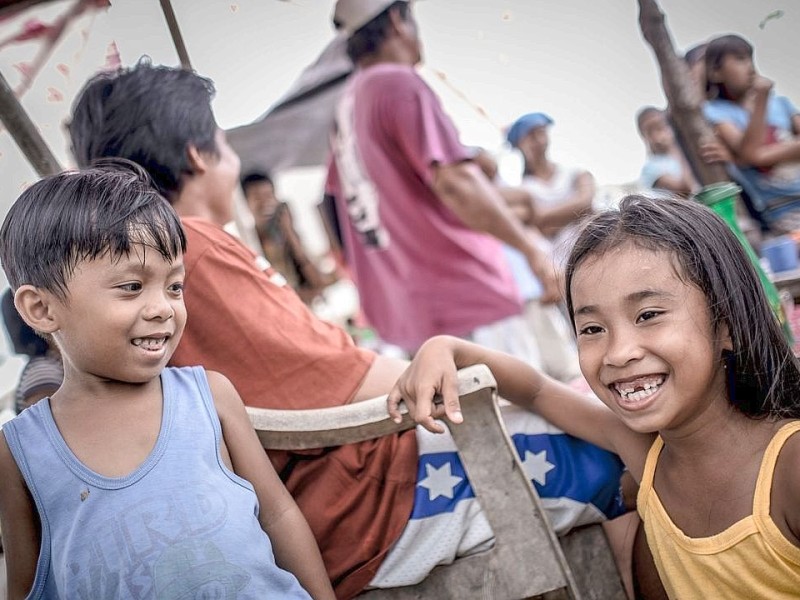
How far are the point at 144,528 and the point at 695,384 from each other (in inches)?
37.2

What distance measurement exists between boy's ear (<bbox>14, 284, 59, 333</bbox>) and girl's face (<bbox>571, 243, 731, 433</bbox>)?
93 cm

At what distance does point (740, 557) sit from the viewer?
123cm

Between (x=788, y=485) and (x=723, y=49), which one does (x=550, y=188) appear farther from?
(x=788, y=485)

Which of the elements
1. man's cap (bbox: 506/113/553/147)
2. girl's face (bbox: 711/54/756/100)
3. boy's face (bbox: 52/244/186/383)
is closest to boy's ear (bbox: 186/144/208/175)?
boy's face (bbox: 52/244/186/383)

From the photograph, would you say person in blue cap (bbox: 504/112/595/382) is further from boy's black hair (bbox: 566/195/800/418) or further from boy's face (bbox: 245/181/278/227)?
boy's black hair (bbox: 566/195/800/418)

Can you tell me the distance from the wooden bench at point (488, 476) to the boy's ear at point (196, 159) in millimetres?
697

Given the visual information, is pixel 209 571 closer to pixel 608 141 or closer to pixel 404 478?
pixel 404 478

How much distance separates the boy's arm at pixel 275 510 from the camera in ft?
4.54

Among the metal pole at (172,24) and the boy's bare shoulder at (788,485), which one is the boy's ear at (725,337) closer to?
the boy's bare shoulder at (788,485)

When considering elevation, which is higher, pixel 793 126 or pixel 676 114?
pixel 676 114

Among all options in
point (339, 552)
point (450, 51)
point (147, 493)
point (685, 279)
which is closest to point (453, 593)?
point (339, 552)

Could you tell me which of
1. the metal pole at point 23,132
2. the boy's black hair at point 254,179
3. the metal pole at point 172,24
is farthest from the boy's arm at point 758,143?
the metal pole at point 23,132

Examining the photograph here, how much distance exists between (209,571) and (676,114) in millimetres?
3316

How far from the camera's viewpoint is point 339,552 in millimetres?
1508
